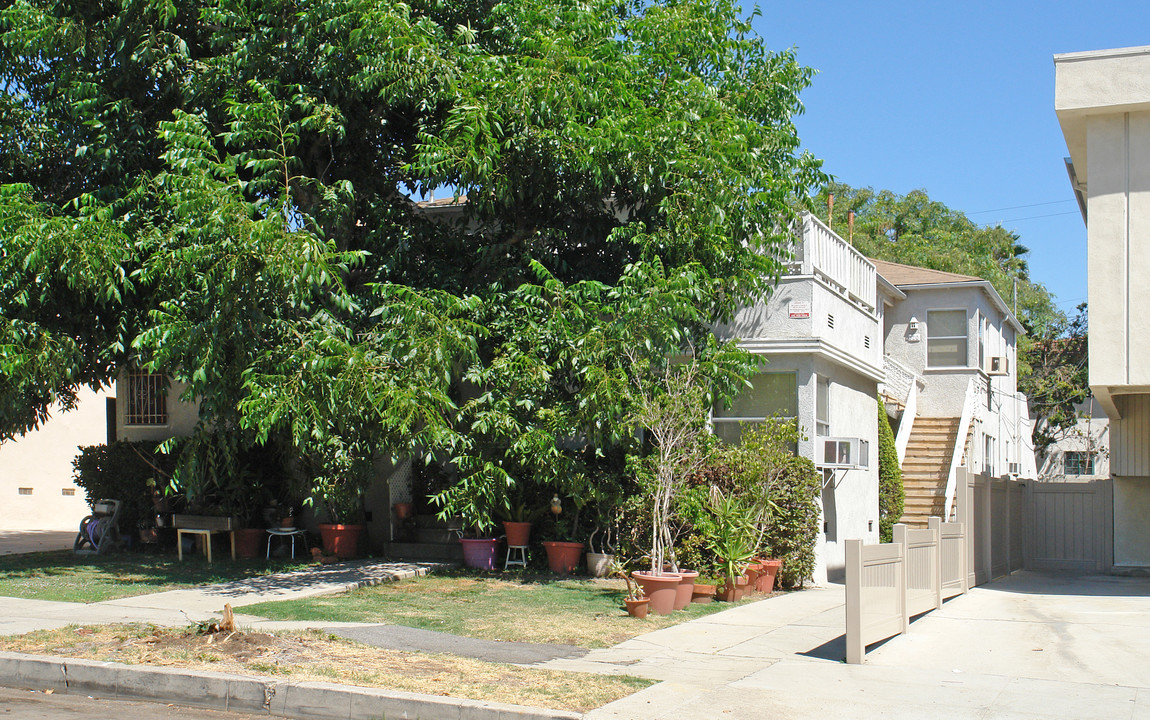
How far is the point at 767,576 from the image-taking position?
1360cm

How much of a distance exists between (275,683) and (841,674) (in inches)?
176

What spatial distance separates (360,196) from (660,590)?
736 centimetres

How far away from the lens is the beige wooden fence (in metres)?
8.60

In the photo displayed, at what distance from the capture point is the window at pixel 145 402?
19.2m

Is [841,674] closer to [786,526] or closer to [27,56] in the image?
[786,526]

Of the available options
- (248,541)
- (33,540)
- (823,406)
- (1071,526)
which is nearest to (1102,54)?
(823,406)

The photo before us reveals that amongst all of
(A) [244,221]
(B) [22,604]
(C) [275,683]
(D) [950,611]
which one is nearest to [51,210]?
(A) [244,221]

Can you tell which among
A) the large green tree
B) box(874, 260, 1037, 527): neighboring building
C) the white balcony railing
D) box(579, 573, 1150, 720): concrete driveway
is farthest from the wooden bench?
box(874, 260, 1037, 527): neighboring building

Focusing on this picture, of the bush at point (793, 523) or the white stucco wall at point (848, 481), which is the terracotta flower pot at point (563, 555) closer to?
the bush at point (793, 523)

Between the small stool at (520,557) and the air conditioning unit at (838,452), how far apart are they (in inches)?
179

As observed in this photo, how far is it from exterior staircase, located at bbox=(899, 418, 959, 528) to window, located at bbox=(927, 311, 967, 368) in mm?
1519

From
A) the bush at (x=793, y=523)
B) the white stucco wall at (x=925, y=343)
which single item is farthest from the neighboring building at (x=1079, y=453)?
the bush at (x=793, y=523)

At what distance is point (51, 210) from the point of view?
1323 centimetres

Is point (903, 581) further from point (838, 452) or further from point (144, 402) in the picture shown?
point (144, 402)
